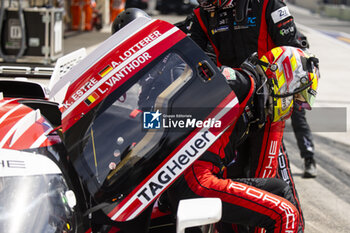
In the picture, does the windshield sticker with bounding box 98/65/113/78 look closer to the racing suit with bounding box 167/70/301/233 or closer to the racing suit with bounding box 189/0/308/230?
the racing suit with bounding box 167/70/301/233

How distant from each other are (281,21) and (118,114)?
210 cm

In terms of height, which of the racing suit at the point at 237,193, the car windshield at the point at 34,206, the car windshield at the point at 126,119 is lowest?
the racing suit at the point at 237,193

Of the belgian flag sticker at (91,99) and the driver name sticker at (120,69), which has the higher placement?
the driver name sticker at (120,69)

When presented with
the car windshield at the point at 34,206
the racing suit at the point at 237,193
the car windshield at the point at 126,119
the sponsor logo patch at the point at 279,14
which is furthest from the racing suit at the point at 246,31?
the car windshield at the point at 34,206

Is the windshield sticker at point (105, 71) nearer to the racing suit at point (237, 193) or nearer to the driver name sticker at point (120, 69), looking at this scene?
the driver name sticker at point (120, 69)

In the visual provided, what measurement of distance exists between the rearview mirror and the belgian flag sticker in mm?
554

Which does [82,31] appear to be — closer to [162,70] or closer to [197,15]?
[197,15]

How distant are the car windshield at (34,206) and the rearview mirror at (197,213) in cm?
44

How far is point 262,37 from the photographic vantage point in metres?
4.19

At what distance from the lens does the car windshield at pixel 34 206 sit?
2020 mm

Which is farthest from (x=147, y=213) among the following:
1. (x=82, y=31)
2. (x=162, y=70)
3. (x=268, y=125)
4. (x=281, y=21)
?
(x=82, y=31)

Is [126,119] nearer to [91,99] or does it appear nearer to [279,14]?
[91,99]

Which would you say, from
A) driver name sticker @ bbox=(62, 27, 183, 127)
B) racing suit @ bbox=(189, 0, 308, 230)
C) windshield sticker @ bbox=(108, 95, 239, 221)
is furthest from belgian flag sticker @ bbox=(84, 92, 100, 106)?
racing suit @ bbox=(189, 0, 308, 230)

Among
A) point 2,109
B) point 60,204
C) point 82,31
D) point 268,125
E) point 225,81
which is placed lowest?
point 82,31
